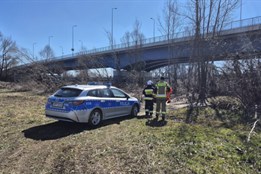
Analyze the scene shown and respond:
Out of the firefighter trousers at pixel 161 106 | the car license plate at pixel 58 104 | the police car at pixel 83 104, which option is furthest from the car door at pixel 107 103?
the firefighter trousers at pixel 161 106

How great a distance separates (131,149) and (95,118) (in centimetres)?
323

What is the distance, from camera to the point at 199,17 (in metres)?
15.3

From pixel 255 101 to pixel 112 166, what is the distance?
747 cm

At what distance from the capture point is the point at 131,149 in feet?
19.2

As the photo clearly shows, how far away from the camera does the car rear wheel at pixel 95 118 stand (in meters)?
8.54

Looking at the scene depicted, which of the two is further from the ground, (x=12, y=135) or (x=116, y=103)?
(x=116, y=103)

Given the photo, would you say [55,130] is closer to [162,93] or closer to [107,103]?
[107,103]

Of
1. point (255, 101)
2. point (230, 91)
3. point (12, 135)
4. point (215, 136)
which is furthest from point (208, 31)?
point (12, 135)

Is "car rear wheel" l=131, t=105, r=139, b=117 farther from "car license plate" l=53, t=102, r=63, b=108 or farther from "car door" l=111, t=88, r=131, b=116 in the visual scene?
"car license plate" l=53, t=102, r=63, b=108

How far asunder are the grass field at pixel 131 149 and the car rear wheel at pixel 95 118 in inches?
12.0

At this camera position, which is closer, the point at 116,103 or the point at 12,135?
the point at 12,135

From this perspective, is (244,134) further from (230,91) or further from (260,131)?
(230,91)

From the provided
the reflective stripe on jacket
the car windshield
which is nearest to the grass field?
the car windshield

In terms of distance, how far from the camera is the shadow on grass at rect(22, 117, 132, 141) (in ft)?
24.6
